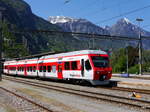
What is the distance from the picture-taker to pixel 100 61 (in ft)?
75.5

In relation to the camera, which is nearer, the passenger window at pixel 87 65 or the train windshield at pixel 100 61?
the passenger window at pixel 87 65

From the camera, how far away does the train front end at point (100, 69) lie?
72.5 feet

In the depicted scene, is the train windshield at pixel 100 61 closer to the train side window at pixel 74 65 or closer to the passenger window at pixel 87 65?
the passenger window at pixel 87 65

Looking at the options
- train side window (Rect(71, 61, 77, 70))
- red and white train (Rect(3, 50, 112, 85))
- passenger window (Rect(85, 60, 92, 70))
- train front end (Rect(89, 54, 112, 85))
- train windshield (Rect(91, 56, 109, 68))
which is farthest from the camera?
train side window (Rect(71, 61, 77, 70))

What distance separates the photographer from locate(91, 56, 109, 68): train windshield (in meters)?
22.6

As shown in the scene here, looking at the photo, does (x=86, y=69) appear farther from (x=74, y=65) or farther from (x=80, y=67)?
(x=74, y=65)

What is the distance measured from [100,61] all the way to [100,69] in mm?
903

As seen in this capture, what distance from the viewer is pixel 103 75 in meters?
22.5

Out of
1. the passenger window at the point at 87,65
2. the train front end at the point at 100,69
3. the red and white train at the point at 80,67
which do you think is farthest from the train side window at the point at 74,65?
the train front end at the point at 100,69

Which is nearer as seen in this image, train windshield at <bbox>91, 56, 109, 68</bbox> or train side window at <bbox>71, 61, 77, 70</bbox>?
train windshield at <bbox>91, 56, 109, 68</bbox>

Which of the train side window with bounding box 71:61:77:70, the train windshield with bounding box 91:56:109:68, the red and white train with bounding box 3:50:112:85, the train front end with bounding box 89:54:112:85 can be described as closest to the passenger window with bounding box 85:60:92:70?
the red and white train with bounding box 3:50:112:85

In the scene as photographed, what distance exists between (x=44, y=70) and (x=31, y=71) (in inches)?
250

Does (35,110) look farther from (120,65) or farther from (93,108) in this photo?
(120,65)

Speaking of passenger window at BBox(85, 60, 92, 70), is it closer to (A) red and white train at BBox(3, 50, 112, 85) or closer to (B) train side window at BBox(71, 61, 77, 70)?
(A) red and white train at BBox(3, 50, 112, 85)
